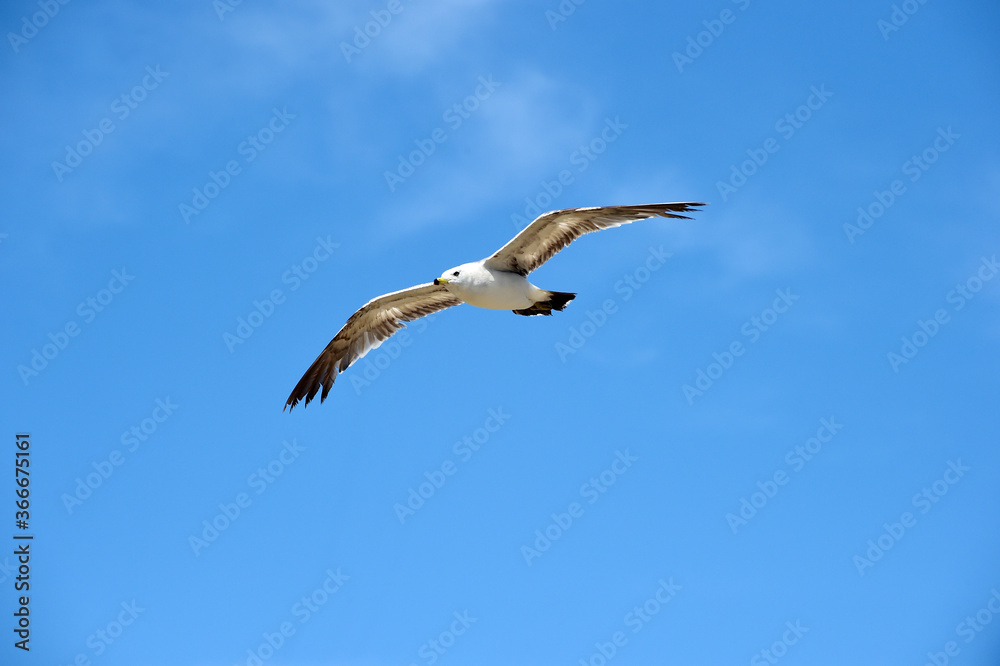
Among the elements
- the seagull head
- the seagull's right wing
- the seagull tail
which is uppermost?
the seagull's right wing

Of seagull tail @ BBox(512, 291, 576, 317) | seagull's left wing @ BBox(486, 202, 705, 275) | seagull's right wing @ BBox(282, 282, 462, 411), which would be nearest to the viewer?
seagull's left wing @ BBox(486, 202, 705, 275)

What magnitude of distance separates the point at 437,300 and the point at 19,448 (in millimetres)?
8490

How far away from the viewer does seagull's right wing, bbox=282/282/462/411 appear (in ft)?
58.0

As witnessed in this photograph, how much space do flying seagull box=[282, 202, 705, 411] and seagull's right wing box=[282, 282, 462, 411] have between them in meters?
0.02

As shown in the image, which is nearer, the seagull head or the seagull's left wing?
the seagull's left wing

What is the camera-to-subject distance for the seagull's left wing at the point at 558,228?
14570 millimetres

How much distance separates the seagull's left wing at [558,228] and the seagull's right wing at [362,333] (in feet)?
7.84

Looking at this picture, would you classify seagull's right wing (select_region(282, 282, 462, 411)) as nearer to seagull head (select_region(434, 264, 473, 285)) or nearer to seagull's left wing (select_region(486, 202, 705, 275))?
seagull head (select_region(434, 264, 473, 285))

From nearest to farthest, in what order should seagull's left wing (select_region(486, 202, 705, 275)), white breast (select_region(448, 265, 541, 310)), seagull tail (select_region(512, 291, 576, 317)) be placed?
seagull's left wing (select_region(486, 202, 705, 275)) → white breast (select_region(448, 265, 541, 310)) → seagull tail (select_region(512, 291, 576, 317))

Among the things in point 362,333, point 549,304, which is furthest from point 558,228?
point 362,333

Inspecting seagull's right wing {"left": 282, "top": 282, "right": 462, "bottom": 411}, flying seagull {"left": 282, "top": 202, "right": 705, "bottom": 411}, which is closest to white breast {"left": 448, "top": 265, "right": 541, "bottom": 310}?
flying seagull {"left": 282, "top": 202, "right": 705, "bottom": 411}

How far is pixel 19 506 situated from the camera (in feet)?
55.8

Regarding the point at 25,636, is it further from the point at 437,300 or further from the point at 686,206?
the point at 686,206

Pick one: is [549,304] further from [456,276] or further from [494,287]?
[456,276]
